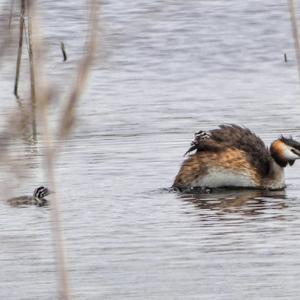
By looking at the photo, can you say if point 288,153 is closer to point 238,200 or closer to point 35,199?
point 238,200

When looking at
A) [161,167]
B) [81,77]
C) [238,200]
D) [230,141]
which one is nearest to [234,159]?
[230,141]

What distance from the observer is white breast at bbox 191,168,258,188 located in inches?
428

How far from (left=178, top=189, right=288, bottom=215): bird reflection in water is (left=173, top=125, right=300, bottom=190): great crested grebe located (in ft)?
0.55

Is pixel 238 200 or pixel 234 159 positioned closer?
pixel 238 200

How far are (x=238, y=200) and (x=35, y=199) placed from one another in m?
1.54

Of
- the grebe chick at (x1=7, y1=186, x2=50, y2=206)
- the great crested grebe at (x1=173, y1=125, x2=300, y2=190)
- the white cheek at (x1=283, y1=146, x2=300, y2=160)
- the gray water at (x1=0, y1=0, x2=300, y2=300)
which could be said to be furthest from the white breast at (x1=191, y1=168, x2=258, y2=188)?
the grebe chick at (x1=7, y1=186, x2=50, y2=206)

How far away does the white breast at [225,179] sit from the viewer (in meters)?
10.9

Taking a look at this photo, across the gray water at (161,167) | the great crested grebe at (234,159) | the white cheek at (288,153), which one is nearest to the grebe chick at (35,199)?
the gray water at (161,167)

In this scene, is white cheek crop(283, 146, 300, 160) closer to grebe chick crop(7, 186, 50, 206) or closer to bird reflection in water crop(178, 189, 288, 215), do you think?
bird reflection in water crop(178, 189, 288, 215)

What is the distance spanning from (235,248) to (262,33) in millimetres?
11444

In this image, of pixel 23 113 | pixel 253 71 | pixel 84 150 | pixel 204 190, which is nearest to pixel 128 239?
pixel 204 190

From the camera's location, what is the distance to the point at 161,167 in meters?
11.1

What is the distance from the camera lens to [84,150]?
39.1ft

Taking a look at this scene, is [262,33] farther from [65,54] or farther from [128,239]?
[128,239]
